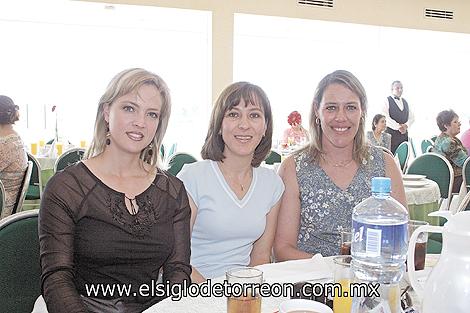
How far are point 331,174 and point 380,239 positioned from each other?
115 centimetres

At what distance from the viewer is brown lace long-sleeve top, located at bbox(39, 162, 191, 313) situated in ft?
5.01

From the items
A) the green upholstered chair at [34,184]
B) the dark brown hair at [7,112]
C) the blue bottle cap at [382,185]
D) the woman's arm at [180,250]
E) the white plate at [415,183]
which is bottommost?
the green upholstered chair at [34,184]

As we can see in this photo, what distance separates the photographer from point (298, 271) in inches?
59.3

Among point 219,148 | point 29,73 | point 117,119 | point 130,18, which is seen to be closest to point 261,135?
point 219,148

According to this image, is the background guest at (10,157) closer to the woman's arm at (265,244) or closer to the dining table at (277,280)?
the woman's arm at (265,244)

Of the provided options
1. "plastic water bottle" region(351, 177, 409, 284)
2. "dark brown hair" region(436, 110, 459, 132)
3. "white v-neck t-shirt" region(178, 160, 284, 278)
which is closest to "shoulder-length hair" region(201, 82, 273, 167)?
"white v-neck t-shirt" region(178, 160, 284, 278)

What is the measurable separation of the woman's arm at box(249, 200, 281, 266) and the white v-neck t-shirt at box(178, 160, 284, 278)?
4cm

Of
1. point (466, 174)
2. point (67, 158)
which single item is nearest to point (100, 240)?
point (67, 158)

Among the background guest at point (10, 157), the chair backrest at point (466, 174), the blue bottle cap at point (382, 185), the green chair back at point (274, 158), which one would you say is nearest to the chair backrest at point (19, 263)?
the blue bottle cap at point (382, 185)

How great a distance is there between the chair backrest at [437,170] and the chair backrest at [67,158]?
3.01 m

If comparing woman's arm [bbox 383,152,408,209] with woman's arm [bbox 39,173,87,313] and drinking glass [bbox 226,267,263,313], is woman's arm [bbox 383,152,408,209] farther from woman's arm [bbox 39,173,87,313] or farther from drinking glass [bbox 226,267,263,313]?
woman's arm [bbox 39,173,87,313]

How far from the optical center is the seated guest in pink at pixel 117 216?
1.55 meters

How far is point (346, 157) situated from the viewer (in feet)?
7.54

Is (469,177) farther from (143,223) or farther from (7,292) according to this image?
(7,292)
